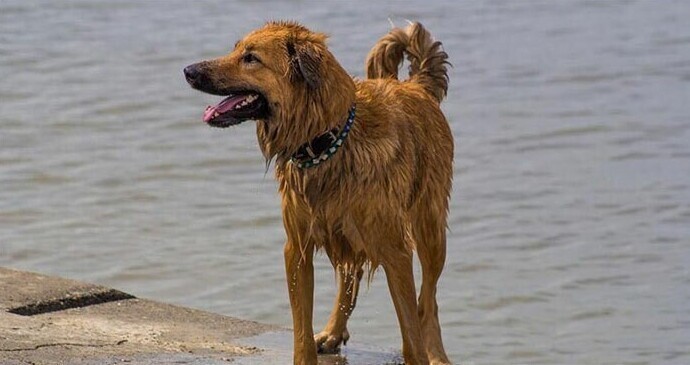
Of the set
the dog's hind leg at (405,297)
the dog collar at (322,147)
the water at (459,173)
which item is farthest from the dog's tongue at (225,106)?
the water at (459,173)

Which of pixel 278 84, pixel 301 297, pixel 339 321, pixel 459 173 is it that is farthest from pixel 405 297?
pixel 459 173

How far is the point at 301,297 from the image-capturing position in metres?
6.86

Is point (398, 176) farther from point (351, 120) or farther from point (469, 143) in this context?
point (469, 143)

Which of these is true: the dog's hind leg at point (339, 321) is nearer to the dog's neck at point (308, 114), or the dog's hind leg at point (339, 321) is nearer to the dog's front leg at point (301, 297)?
the dog's front leg at point (301, 297)

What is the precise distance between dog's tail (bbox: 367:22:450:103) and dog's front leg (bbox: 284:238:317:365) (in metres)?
1.33

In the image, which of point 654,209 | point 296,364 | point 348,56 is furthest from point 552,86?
point 296,364

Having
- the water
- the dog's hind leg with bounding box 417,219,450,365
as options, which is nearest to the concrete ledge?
the dog's hind leg with bounding box 417,219,450,365

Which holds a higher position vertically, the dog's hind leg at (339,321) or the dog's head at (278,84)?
the dog's head at (278,84)

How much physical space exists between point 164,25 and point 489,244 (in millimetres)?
6989

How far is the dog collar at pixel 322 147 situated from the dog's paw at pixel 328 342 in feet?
3.91

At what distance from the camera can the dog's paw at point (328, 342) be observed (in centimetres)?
750

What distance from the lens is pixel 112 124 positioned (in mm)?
13492

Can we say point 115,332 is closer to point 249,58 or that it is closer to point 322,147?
point 322,147

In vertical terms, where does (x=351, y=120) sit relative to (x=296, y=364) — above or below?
above
